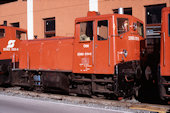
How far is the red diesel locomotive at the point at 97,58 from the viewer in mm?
7684

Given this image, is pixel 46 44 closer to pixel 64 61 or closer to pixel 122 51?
pixel 64 61

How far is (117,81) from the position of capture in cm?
745

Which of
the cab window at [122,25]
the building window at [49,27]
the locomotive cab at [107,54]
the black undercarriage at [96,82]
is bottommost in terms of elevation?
the black undercarriage at [96,82]

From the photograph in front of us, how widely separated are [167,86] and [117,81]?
1.62 meters

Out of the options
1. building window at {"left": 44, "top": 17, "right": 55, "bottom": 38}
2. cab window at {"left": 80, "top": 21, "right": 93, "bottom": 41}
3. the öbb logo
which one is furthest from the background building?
the öbb logo

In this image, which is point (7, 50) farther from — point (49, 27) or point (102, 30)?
point (102, 30)

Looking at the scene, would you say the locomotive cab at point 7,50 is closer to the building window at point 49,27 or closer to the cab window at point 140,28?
the building window at point 49,27

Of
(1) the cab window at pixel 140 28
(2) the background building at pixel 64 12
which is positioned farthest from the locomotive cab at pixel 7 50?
(1) the cab window at pixel 140 28

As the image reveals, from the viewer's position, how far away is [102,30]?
800cm

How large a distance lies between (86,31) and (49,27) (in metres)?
8.13

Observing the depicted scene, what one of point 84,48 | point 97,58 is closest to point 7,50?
point 84,48

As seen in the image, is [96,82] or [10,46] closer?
[96,82]

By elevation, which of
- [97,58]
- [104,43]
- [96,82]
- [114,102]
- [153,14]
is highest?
[153,14]

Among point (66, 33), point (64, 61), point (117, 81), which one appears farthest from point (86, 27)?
point (66, 33)
